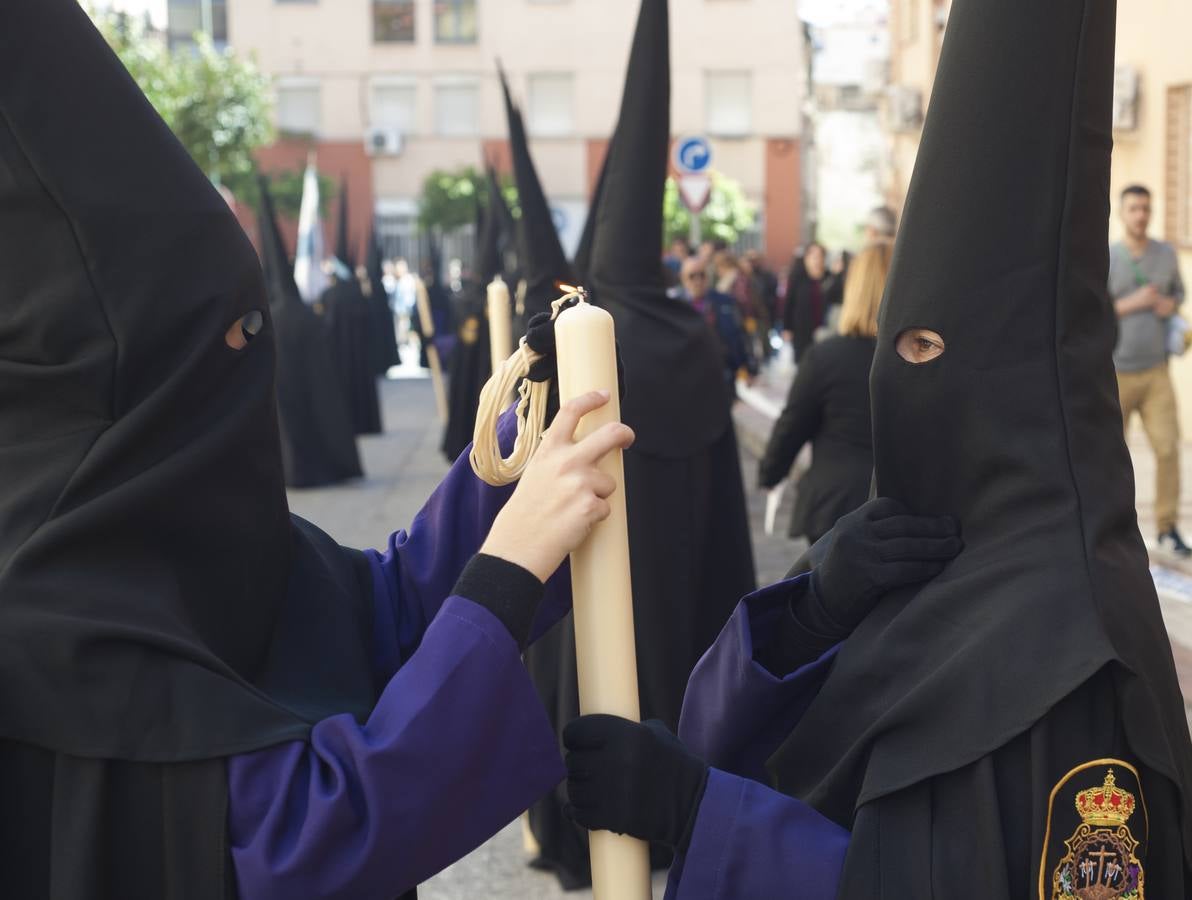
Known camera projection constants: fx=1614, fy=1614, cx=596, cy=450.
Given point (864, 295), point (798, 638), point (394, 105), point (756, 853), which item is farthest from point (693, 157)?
point (394, 105)

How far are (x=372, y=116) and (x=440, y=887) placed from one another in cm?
4443

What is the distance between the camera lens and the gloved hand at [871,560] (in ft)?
7.44

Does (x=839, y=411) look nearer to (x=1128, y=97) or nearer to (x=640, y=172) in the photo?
(x=640, y=172)

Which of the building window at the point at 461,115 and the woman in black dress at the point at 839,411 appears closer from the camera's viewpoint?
the woman in black dress at the point at 839,411

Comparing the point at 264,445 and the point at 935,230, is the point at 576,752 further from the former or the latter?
the point at 935,230

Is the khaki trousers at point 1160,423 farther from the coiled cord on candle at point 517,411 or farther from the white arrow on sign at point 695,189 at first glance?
the white arrow on sign at point 695,189

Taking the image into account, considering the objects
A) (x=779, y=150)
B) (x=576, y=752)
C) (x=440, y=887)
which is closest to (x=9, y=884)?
(x=576, y=752)

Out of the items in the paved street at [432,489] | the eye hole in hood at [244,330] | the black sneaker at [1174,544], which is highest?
the eye hole in hood at [244,330]

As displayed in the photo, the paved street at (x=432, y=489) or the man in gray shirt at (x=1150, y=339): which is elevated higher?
the man in gray shirt at (x=1150, y=339)

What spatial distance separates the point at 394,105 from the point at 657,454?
1744 inches

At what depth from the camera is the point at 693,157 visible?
56.9 ft

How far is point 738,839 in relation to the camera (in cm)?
221

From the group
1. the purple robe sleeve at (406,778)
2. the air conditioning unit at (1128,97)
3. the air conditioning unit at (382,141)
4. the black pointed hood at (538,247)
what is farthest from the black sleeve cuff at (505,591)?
the air conditioning unit at (382,141)

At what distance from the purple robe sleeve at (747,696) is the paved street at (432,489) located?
2263 millimetres
